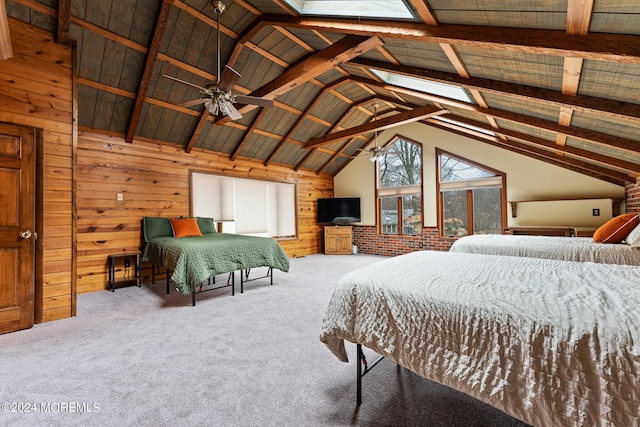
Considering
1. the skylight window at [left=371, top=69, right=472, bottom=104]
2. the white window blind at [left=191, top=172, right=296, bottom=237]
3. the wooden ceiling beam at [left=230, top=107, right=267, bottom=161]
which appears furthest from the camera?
the white window blind at [left=191, top=172, right=296, bottom=237]

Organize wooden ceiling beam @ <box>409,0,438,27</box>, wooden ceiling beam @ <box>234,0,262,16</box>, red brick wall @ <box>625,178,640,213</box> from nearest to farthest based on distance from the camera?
wooden ceiling beam @ <box>409,0,438,27</box>, wooden ceiling beam @ <box>234,0,262,16</box>, red brick wall @ <box>625,178,640,213</box>

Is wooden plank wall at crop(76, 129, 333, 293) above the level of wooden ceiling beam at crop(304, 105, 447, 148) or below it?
below

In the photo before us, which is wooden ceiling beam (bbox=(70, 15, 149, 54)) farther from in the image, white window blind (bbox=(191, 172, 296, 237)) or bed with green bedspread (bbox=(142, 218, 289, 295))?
bed with green bedspread (bbox=(142, 218, 289, 295))

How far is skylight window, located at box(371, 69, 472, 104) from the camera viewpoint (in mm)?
3615

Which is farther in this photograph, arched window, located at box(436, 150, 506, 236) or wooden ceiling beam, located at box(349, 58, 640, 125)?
arched window, located at box(436, 150, 506, 236)

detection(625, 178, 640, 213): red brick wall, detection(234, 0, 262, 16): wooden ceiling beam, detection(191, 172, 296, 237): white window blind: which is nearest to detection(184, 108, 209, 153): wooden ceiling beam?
detection(191, 172, 296, 237): white window blind

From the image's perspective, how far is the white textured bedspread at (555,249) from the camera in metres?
2.80

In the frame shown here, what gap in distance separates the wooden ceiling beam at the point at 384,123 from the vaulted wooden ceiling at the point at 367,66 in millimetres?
31

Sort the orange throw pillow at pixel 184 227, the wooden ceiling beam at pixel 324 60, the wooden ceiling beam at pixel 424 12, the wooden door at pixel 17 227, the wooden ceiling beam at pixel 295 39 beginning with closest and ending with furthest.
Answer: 1. the wooden ceiling beam at pixel 424 12
2. the wooden door at pixel 17 227
3. the wooden ceiling beam at pixel 324 60
4. the wooden ceiling beam at pixel 295 39
5. the orange throw pillow at pixel 184 227

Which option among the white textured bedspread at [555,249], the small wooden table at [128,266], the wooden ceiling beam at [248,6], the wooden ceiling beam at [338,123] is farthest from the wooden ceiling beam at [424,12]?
the small wooden table at [128,266]

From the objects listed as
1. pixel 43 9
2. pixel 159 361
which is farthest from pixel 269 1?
pixel 159 361

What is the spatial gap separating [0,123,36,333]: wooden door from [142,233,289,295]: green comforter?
1340 mm

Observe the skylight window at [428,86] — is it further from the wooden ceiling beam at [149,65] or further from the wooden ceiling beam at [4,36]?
the wooden ceiling beam at [4,36]

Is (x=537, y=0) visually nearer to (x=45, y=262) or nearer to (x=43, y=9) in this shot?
(x=43, y=9)
